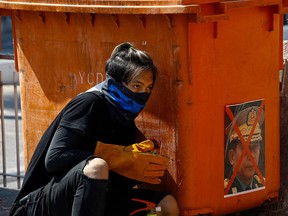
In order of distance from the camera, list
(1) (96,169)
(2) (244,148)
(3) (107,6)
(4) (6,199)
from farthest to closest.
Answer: (4) (6,199), (2) (244,148), (3) (107,6), (1) (96,169)

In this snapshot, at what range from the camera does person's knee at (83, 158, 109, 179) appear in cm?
444

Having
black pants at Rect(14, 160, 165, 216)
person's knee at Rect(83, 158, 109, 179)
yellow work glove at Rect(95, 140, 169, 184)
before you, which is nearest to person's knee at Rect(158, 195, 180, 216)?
black pants at Rect(14, 160, 165, 216)

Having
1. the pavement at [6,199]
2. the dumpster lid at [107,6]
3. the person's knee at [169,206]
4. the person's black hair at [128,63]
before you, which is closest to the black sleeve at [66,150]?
the person's black hair at [128,63]

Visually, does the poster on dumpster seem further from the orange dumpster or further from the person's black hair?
the person's black hair

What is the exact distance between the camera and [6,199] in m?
6.21

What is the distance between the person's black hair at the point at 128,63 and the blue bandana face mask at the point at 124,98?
38 millimetres

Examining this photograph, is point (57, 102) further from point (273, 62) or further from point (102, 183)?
point (273, 62)

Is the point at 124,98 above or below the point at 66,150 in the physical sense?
above

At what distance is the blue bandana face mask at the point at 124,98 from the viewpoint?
15.2 feet

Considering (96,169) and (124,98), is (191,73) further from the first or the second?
(96,169)

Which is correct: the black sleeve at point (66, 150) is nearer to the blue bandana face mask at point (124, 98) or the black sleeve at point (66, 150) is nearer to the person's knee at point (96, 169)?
the person's knee at point (96, 169)

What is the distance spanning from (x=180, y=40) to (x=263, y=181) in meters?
1.02

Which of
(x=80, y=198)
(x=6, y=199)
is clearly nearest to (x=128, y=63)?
(x=80, y=198)

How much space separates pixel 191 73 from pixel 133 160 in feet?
1.77
